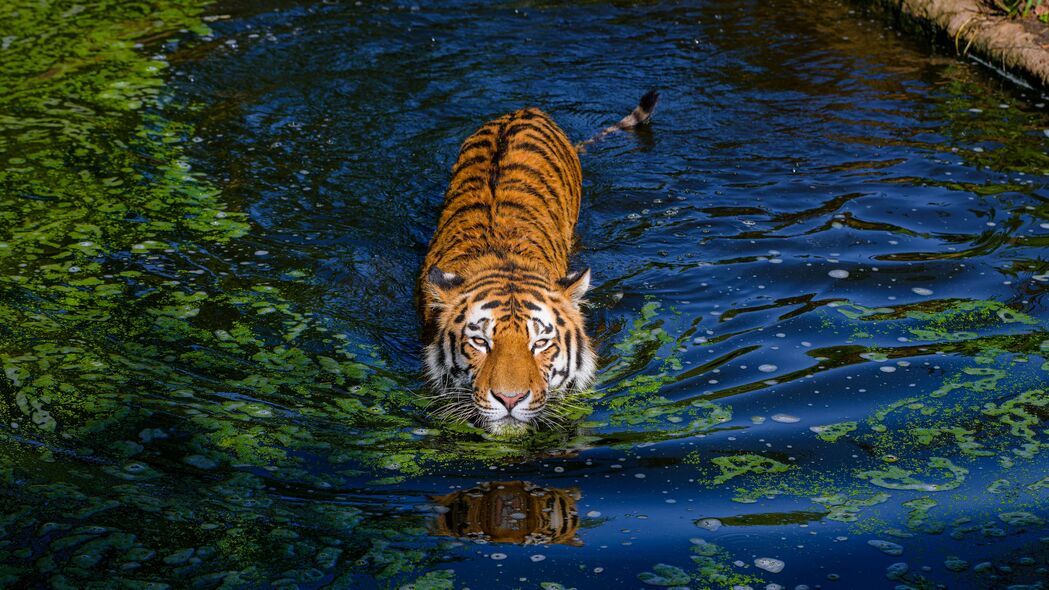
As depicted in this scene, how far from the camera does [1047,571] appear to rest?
10.7 feet

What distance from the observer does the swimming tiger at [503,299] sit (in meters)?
3.99

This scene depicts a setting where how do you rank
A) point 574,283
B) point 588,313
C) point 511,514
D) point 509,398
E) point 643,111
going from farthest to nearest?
point 643,111
point 588,313
point 574,283
point 509,398
point 511,514

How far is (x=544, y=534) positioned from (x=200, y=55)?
237 inches

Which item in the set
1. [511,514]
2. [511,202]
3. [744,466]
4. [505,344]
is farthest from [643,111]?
[511,514]

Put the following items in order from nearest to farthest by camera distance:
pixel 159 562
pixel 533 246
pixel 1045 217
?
pixel 159 562
pixel 533 246
pixel 1045 217

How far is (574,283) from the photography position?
4.33 metres

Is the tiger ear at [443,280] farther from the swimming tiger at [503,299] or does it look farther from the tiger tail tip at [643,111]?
the tiger tail tip at [643,111]

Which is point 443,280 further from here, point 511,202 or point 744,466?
point 744,466

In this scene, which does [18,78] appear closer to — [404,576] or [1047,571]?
[404,576]

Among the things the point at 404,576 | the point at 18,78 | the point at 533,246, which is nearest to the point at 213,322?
the point at 533,246

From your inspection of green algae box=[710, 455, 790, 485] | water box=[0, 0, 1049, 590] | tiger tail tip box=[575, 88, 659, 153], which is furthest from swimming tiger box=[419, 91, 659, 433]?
tiger tail tip box=[575, 88, 659, 153]

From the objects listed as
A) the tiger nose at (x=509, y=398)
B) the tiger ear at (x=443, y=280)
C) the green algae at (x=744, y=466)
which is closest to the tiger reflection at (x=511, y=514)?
the tiger nose at (x=509, y=398)

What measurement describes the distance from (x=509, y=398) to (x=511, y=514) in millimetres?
424

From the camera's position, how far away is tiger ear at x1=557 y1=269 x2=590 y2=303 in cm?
432
